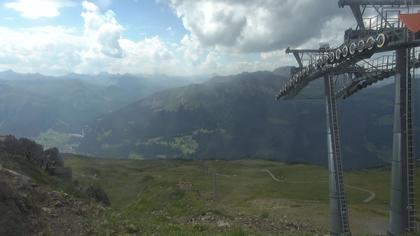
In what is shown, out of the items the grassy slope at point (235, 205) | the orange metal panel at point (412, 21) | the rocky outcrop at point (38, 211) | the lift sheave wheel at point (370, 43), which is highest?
the orange metal panel at point (412, 21)

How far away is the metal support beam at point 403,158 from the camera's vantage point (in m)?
33.2

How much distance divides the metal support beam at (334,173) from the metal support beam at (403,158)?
394 inches

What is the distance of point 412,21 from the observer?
31.4m

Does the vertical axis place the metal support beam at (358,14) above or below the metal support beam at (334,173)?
above

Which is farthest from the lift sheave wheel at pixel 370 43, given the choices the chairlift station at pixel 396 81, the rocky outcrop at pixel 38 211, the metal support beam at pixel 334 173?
the rocky outcrop at pixel 38 211

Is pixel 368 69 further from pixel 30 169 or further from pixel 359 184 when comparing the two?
pixel 359 184

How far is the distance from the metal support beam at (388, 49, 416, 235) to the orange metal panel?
3.33 metres

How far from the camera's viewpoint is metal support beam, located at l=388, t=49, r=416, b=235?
33.2 metres

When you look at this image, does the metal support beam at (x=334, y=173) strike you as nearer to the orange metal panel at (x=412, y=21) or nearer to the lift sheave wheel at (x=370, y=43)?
the lift sheave wheel at (x=370, y=43)

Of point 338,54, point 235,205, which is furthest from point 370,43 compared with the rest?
point 235,205

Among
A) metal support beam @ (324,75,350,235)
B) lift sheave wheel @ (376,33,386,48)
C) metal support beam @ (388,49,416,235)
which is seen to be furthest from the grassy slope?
lift sheave wheel @ (376,33,386,48)

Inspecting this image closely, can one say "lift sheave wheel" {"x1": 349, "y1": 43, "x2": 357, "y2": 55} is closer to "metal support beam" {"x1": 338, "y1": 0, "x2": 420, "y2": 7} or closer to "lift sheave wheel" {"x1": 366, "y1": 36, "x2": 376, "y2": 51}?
"lift sheave wheel" {"x1": 366, "y1": 36, "x2": 376, "y2": 51}

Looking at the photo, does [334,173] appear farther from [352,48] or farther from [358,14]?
[358,14]

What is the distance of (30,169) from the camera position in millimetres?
46812
